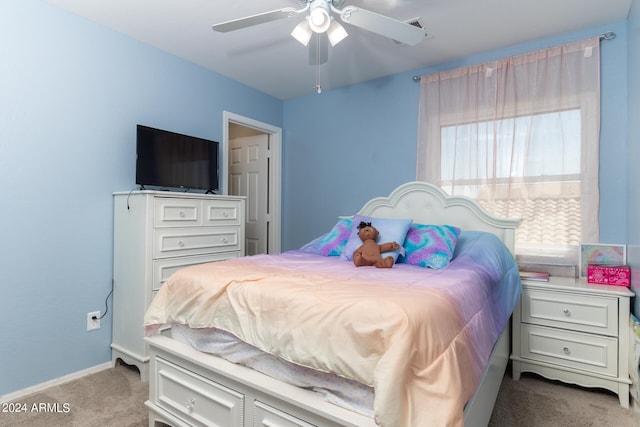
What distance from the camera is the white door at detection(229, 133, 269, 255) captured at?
411 centimetres

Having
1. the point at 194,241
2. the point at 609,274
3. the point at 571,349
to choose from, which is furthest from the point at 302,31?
the point at 571,349

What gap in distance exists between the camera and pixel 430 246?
215 centimetres

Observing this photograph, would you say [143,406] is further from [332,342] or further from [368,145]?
[368,145]

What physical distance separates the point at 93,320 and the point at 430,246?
2.43 metres

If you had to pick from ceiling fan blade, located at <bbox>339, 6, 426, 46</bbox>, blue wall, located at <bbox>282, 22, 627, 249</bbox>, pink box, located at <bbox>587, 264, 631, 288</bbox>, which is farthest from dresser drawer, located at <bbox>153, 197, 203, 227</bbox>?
pink box, located at <bbox>587, 264, 631, 288</bbox>

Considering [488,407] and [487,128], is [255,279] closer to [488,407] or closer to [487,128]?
[488,407]

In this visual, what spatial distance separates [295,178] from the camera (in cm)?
405

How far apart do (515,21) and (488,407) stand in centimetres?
250

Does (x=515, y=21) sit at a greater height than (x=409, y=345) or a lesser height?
greater

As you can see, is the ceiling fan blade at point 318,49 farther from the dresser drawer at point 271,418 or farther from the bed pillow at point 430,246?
the dresser drawer at point 271,418

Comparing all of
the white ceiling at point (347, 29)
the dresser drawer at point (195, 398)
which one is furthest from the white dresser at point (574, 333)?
the dresser drawer at point (195, 398)

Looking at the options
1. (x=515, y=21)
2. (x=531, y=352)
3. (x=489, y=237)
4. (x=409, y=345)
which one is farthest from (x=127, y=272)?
(x=515, y=21)

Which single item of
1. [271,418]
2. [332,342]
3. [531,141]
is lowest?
[271,418]

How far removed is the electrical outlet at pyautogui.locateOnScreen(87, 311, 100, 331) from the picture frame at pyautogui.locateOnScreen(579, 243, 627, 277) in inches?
139
